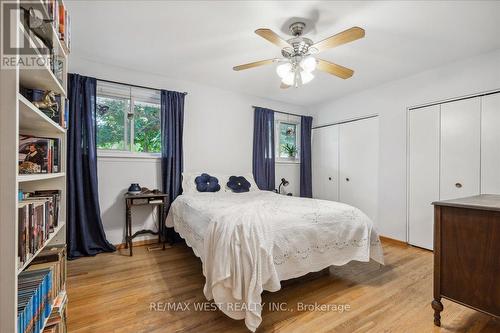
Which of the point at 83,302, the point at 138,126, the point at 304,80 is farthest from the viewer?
the point at 138,126

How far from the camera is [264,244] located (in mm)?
1583

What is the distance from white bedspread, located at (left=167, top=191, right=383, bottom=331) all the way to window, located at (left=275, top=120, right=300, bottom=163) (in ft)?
7.28

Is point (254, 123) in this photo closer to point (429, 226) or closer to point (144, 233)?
point (144, 233)

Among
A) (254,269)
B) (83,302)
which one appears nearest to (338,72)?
(254,269)

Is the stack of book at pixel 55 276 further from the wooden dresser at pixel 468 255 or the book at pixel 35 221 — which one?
the wooden dresser at pixel 468 255

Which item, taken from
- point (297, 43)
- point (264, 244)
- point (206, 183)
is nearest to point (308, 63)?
point (297, 43)

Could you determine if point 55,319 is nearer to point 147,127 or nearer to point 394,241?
point 147,127

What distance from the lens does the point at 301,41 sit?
79.3 inches

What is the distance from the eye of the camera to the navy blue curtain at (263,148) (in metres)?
4.08

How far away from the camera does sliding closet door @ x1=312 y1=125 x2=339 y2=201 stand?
4328mm

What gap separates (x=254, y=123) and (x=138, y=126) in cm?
186

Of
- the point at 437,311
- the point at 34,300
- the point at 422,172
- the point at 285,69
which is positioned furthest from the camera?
the point at 422,172

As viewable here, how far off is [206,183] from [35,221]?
92.1 inches

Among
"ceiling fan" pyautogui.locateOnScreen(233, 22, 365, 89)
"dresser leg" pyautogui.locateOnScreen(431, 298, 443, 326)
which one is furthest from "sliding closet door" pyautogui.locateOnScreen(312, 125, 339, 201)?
"dresser leg" pyautogui.locateOnScreen(431, 298, 443, 326)
